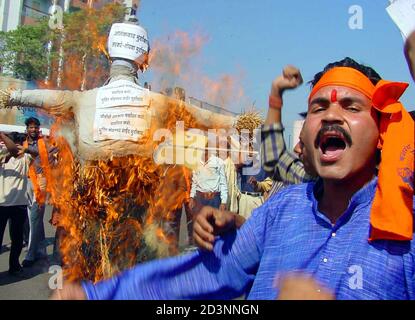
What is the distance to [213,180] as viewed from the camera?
6.73 metres

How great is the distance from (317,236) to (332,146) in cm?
31

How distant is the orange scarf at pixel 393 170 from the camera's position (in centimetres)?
138

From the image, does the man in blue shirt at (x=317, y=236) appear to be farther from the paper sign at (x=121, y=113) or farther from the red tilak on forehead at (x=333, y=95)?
the paper sign at (x=121, y=113)

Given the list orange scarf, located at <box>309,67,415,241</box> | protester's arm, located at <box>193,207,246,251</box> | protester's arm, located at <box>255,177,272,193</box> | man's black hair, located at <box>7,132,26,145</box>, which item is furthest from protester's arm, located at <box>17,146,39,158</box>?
orange scarf, located at <box>309,67,415,241</box>

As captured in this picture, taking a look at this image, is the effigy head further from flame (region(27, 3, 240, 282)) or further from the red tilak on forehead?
the red tilak on forehead

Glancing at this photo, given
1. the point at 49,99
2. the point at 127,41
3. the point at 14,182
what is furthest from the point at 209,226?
the point at 14,182

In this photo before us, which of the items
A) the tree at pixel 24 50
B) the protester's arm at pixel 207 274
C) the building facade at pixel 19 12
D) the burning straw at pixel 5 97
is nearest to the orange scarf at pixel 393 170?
the protester's arm at pixel 207 274

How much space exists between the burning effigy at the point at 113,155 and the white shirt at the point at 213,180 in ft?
9.98

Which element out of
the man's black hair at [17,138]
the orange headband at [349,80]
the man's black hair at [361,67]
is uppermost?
the man's black hair at [17,138]

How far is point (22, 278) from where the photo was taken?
5.35 metres

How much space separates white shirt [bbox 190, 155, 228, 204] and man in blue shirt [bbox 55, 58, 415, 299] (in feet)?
16.1

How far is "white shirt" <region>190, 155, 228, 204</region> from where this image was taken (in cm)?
666
